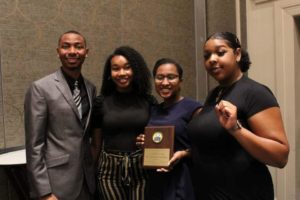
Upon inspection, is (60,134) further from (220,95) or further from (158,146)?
(220,95)

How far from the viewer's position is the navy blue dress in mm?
1788

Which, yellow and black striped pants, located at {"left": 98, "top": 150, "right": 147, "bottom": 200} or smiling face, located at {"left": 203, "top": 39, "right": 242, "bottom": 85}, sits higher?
smiling face, located at {"left": 203, "top": 39, "right": 242, "bottom": 85}

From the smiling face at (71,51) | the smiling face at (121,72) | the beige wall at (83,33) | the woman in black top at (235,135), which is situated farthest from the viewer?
the beige wall at (83,33)

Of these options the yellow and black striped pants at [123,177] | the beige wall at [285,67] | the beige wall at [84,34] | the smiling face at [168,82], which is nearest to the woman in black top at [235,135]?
the smiling face at [168,82]

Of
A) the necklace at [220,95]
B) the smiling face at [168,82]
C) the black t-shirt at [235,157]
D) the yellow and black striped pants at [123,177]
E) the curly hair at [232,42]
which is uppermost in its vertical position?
the curly hair at [232,42]

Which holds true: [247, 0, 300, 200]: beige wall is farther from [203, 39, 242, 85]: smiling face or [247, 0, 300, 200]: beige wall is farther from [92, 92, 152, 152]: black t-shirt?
[203, 39, 242, 85]: smiling face

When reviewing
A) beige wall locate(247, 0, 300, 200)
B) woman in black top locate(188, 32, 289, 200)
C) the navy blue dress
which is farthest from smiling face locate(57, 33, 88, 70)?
beige wall locate(247, 0, 300, 200)

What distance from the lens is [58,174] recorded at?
179 centimetres

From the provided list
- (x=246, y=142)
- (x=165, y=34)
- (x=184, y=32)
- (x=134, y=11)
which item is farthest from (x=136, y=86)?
(x=184, y=32)

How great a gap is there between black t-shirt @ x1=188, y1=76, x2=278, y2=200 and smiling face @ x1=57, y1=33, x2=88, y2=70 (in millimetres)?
777

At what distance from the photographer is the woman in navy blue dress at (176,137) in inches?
70.2

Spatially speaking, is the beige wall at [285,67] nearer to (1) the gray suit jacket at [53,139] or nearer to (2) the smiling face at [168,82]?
(2) the smiling face at [168,82]

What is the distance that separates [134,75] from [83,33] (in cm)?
111

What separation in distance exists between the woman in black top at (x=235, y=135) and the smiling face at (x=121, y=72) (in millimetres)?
576
